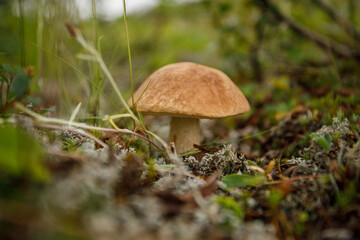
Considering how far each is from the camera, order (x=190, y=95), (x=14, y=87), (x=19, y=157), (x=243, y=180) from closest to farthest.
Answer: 1. (x=19, y=157)
2. (x=243, y=180)
3. (x=14, y=87)
4. (x=190, y=95)

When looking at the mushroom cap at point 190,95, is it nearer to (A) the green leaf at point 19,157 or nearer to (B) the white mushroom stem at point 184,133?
(B) the white mushroom stem at point 184,133

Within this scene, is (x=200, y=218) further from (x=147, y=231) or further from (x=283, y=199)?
(x=283, y=199)

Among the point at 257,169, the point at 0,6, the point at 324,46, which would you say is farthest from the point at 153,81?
the point at 0,6

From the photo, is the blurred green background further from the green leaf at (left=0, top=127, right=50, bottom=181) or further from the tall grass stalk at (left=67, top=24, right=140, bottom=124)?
the green leaf at (left=0, top=127, right=50, bottom=181)

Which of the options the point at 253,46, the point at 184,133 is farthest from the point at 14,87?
the point at 253,46

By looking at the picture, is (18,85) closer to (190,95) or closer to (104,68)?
(104,68)

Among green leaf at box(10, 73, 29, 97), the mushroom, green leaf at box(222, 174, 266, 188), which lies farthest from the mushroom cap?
green leaf at box(10, 73, 29, 97)
